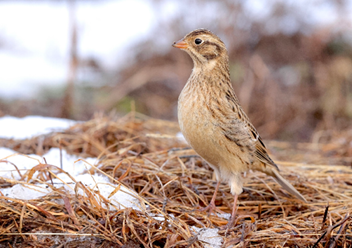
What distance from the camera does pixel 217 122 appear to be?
12.2 ft

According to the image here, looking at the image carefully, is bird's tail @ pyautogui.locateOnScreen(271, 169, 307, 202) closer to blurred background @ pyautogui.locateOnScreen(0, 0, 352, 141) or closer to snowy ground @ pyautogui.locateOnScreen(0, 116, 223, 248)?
snowy ground @ pyautogui.locateOnScreen(0, 116, 223, 248)

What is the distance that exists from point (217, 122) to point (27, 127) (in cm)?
314

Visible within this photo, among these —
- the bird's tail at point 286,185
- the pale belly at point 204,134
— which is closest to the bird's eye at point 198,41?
the pale belly at point 204,134

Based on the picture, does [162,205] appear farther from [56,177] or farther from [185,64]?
[185,64]

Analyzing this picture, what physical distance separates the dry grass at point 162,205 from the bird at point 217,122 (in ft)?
0.77

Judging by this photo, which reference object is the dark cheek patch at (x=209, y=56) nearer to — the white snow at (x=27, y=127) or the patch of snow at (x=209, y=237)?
the patch of snow at (x=209, y=237)

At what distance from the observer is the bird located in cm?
367

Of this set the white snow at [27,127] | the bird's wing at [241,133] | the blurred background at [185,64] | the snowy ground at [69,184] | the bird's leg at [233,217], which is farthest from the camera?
the blurred background at [185,64]

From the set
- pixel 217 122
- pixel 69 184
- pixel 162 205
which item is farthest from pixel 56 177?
pixel 217 122

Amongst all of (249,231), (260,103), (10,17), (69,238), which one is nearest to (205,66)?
(249,231)

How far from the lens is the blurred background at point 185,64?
857 cm

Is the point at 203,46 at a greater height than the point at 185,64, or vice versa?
the point at 203,46

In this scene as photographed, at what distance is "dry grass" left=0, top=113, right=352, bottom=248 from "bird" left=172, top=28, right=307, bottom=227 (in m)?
0.23

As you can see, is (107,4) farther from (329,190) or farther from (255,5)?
(329,190)
